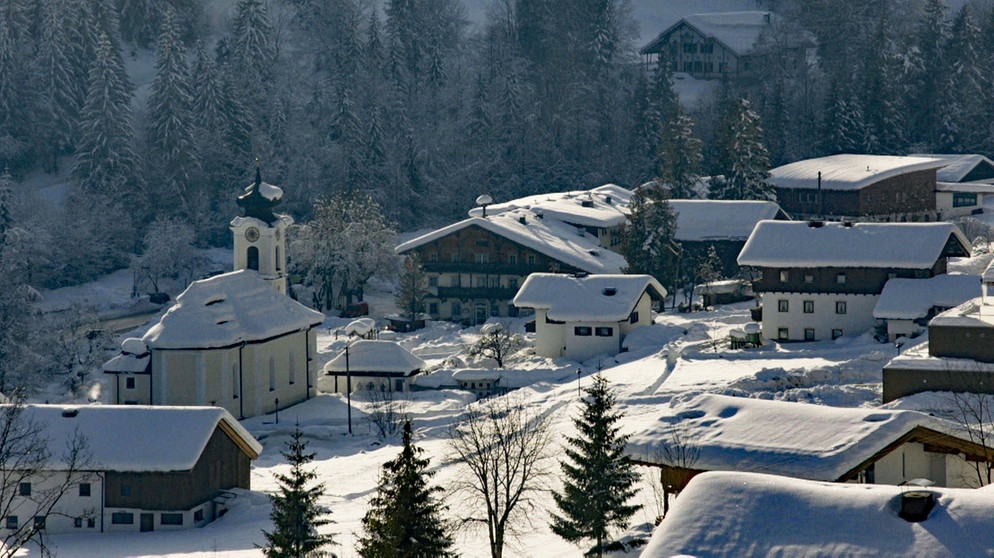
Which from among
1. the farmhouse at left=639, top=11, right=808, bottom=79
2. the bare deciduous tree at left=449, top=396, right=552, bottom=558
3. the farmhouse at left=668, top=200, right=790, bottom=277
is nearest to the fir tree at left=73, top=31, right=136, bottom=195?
the farmhouse at left=668, top=200, right=790, bottom=277

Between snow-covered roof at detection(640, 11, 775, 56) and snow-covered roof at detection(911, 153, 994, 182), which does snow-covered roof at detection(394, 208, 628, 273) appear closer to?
snow-covered roof at detection(911, 153, 994, 182)

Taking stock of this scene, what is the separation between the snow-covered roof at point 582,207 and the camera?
3511 inches

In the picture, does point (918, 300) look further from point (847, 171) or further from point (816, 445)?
point (847, 171)

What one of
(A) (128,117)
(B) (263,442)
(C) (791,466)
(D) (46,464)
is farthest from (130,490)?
(A) (128,117)

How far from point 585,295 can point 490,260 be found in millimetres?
16667

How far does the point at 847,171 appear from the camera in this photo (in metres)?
94.1

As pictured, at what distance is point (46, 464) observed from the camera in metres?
45.5

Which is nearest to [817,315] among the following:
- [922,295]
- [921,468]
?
[922,295]

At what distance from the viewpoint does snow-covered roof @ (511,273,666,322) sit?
221 feet

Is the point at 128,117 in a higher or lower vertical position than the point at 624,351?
higher

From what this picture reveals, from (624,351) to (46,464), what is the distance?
27.3 metres

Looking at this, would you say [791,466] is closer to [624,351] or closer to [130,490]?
[130,490]

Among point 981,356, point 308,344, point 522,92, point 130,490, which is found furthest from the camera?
point 522,92

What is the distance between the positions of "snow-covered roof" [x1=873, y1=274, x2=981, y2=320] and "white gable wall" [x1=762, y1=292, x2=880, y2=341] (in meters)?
1.22
